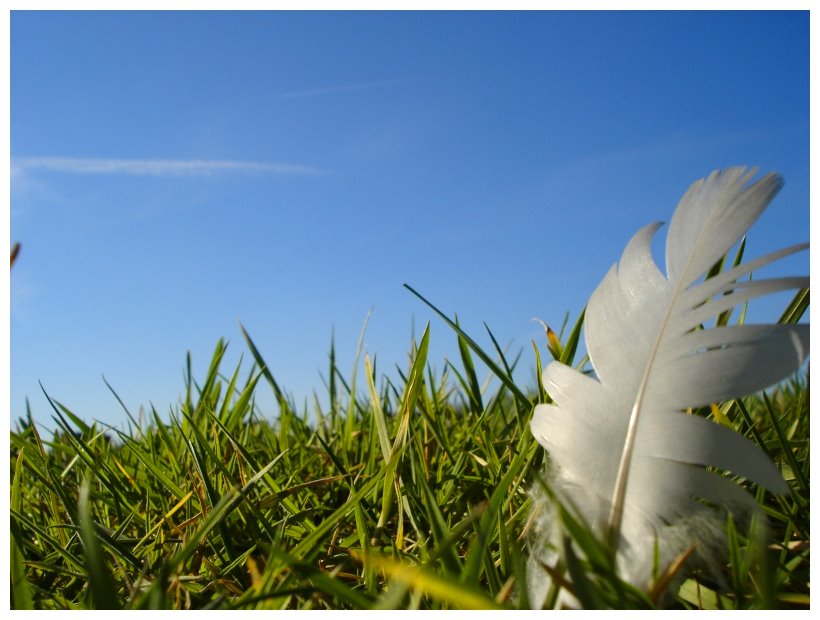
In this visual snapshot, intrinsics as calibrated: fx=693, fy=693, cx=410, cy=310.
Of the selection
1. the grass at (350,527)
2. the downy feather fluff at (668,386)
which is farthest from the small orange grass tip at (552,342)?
the downy feather fluff at (668,386)

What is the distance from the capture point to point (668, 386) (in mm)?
896

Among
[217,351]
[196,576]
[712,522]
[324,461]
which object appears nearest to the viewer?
[712,522]

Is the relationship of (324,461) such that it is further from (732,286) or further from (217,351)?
(732,286)

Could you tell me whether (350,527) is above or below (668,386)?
below

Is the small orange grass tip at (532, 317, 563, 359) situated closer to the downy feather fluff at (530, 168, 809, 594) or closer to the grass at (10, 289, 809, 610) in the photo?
the grass at (10, 289, 809, 610)

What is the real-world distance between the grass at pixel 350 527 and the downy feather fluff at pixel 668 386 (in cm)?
6

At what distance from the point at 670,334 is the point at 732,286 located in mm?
105

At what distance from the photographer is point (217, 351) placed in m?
1.84

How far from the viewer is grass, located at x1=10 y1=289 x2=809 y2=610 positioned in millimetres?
705

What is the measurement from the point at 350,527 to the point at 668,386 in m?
0.65

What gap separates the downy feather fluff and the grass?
56 millimetres

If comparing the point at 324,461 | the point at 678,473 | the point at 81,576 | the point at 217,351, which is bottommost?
the point at 81,576

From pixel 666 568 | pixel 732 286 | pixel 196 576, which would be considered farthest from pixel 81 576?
pixel 732 286

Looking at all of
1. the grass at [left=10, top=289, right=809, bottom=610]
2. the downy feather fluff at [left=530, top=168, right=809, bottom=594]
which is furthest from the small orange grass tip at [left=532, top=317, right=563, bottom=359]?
the downy feather fluff at [left=530, top=168, right=809, bottom=594]
